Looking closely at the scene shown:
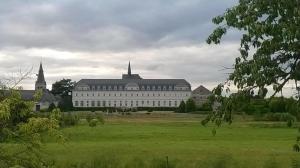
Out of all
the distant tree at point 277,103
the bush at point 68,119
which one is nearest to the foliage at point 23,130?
the bush at point 68,119

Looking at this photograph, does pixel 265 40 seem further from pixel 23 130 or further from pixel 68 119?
pixel 68 119

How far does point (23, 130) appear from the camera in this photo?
1145cm

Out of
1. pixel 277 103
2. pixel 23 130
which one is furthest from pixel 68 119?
pixel 277 103

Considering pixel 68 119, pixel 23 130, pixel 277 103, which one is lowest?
pixel 23 130

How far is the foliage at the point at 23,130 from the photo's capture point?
37.3 feet

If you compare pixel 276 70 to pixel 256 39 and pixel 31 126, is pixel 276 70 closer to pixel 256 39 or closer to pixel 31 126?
pixel 256 39

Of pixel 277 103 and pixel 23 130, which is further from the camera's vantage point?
pixel 23 130

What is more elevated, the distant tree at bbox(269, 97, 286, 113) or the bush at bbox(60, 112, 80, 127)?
the distant tree at bbox(269, 97, 286, 113)

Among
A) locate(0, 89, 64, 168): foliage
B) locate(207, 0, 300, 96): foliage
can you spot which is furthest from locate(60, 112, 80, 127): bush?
locate(207, 0, 300, 96): foliage

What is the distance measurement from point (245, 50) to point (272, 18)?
0.84 m

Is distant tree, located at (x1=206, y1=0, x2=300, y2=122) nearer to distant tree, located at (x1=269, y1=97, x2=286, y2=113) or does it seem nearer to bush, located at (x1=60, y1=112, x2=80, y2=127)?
distant tree, located at (x1=269, y1=97, x2=286, y2=113)

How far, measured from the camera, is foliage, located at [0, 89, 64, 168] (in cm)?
1136

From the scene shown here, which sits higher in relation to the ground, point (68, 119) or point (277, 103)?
point (277, 103)

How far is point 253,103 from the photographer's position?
1056 centimetres
